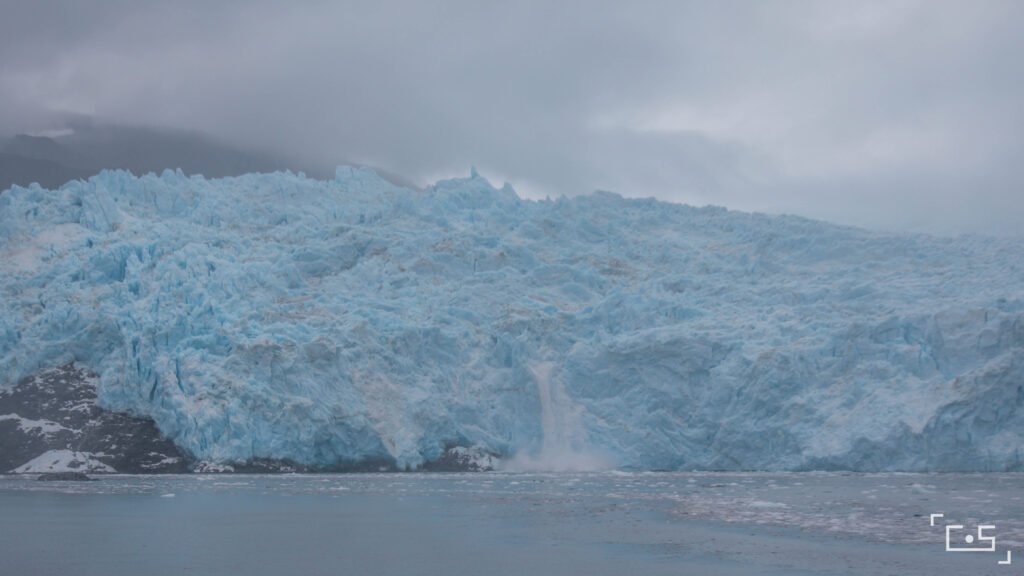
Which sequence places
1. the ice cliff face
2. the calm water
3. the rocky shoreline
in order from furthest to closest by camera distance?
the rocky shoreline, the ice cliff face, the calm water

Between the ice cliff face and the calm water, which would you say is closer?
the calm water

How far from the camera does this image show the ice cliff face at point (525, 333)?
27547 mm

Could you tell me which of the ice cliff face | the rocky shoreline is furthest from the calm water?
the rocky shoreline

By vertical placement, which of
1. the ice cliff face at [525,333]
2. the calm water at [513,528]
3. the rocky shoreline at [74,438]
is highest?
the ice cliff face at [525,333]

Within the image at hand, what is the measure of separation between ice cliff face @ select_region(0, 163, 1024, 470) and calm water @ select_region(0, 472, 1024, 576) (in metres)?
3.80

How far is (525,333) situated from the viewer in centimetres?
3231

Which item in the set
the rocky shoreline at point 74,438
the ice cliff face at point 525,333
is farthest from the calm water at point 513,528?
the rocky shoreline at point 74,438

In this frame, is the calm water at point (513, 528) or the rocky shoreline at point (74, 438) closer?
the calm water at point (513, 528)

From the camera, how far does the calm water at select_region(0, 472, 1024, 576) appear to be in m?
11.3

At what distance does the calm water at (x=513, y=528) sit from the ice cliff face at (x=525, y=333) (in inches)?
150

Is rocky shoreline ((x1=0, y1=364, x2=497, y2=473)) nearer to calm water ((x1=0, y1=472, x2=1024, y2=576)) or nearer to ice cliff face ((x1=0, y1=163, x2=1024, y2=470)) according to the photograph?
ice cliff face ((x1=0, y1=163, x2=1024, y2=470))

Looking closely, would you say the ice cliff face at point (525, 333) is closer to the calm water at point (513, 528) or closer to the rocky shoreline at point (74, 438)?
the rocky shoreline at point (74, 438)

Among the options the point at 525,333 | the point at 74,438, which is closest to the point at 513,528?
the point at 525,333

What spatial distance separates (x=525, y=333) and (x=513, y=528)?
57.1 feet
